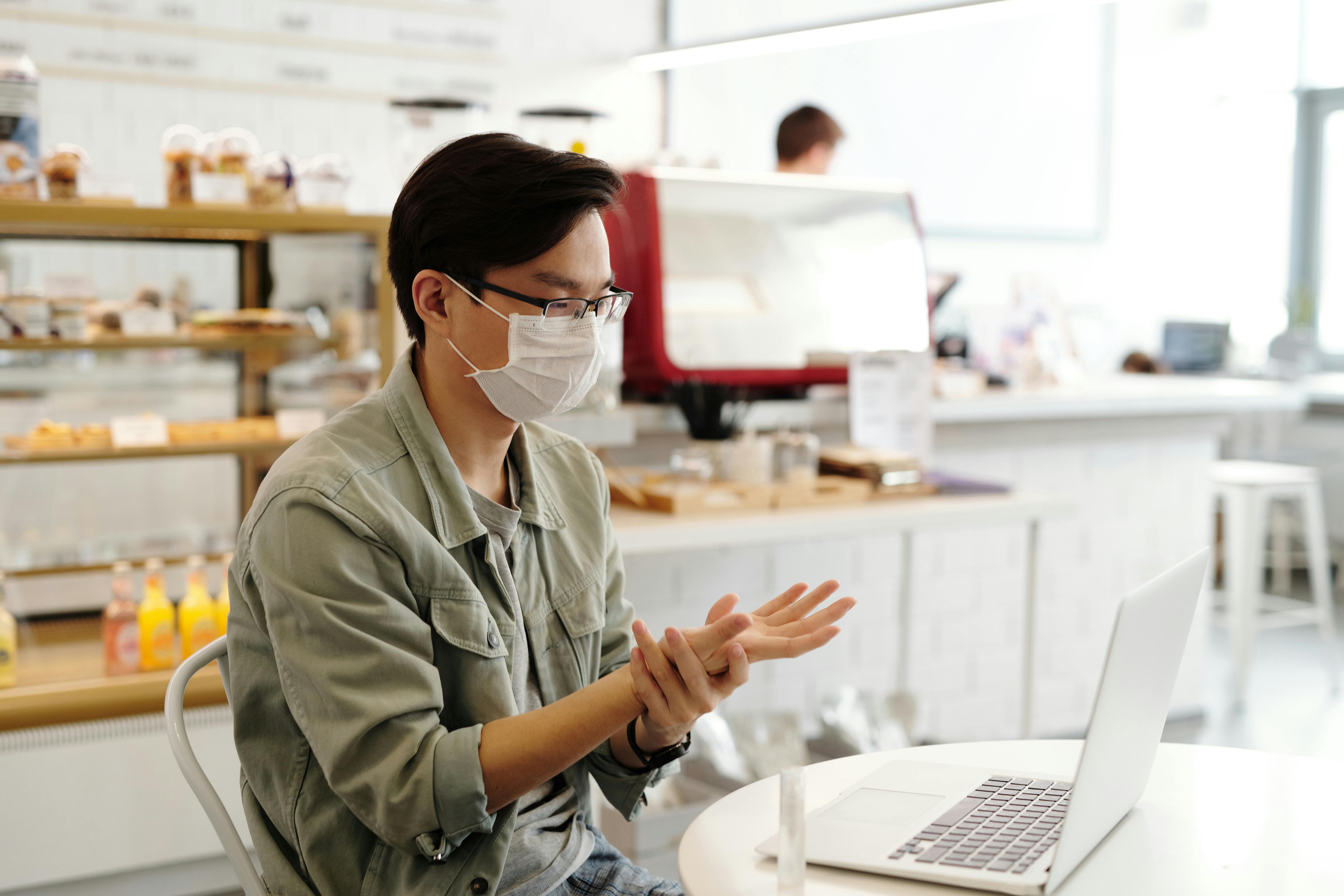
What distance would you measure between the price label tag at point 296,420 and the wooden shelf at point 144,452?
22 millimetres

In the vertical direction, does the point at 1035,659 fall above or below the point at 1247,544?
below

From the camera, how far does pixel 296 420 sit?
2.83 metres

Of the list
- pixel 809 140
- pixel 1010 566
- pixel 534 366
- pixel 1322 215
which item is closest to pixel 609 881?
pixel 534 366

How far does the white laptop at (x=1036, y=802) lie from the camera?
0.98 meters

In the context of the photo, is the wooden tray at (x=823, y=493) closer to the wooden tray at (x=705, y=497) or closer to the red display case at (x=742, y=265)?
the wooden tray at (x=705, y=497)

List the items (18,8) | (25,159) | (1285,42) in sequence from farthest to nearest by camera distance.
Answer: (1285,42) → (18,8) → (25,159)

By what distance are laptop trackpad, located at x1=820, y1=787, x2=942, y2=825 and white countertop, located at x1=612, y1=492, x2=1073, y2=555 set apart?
1306 mm

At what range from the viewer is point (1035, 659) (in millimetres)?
3900

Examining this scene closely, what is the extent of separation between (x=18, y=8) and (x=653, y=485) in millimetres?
2745

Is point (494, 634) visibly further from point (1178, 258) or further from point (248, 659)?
point (1178, 258)

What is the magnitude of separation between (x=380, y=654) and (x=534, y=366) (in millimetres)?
372

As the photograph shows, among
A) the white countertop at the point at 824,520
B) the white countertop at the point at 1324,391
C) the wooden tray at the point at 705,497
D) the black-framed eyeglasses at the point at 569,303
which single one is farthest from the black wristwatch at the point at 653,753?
the white countertop at the point at 1324,391

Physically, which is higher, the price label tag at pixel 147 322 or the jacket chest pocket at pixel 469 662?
the price label tag at pixel 147 322

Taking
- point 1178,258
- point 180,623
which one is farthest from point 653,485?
point 1178,258
